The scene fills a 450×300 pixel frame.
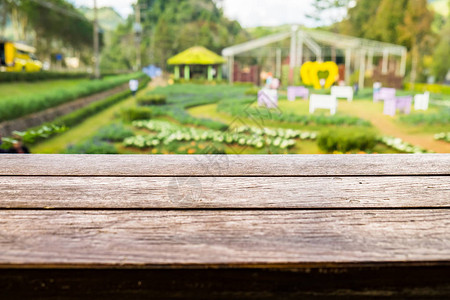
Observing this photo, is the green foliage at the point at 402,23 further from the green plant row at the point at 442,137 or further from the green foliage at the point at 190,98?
the green plant row at the point at 442,137

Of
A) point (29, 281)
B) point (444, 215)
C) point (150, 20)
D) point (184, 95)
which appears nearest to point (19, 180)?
point (29, 281)

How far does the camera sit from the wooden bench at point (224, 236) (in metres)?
0.57

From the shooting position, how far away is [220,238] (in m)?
0.63

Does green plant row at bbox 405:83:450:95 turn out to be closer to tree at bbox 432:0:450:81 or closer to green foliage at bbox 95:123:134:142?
tree at bbox 432:0:450:81

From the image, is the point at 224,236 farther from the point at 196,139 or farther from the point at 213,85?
the point at 213,85

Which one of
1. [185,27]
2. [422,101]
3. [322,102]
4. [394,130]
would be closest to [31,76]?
[185,27]

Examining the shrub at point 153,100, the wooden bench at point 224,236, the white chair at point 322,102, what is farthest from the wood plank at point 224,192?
the shrub at point 153,100

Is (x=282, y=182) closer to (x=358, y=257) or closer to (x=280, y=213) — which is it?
(x=280, y=213)

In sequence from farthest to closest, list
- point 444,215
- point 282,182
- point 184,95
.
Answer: point 184,95 → point 282,182 → point 444,215

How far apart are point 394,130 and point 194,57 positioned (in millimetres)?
5909

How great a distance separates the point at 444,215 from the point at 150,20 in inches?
574

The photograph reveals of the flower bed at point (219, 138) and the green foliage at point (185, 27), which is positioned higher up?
the green foliage at point (185, 27)

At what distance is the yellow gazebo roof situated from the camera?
11.1m

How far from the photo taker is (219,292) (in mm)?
583
